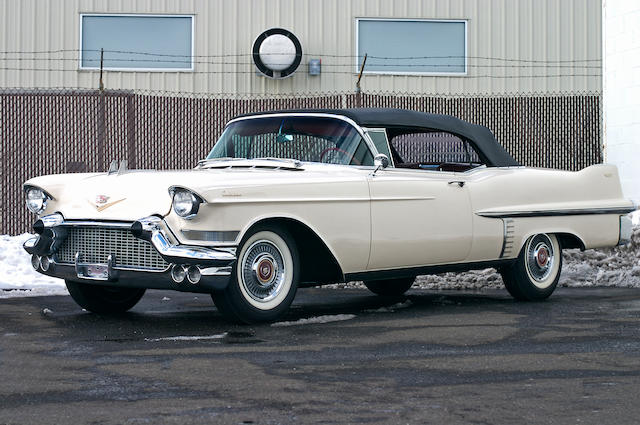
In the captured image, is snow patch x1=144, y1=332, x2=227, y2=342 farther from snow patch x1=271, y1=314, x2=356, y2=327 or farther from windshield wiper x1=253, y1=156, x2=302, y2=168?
windshield wiper x1=253, y1=156, x2=302, y2=168

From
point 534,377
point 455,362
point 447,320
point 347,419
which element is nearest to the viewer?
point 347,419

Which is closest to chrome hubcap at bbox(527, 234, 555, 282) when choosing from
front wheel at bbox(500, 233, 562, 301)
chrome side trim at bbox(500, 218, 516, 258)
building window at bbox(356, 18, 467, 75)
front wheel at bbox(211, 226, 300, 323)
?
front wheel at bbox(500, 233, 562, 301)

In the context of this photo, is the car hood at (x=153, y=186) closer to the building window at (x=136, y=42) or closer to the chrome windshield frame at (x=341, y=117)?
the chrome windshield frame at (x=341, y=117)

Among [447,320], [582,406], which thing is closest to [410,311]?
[447,320]

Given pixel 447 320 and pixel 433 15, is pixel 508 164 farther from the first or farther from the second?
pixel 433 15

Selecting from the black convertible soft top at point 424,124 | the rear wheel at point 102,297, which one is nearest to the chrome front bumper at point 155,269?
the rear wheel at point 102,297

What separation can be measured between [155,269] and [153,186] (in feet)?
1.82

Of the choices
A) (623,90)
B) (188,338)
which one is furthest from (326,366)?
(623,90)

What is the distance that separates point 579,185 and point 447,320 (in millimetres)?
2616

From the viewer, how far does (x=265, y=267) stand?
6863 millimetres

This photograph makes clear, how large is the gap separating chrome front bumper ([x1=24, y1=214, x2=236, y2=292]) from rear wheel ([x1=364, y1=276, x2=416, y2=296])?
117 inches

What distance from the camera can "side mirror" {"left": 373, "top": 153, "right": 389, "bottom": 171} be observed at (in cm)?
762

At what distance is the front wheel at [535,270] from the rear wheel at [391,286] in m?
0.92

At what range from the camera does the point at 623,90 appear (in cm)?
1362
